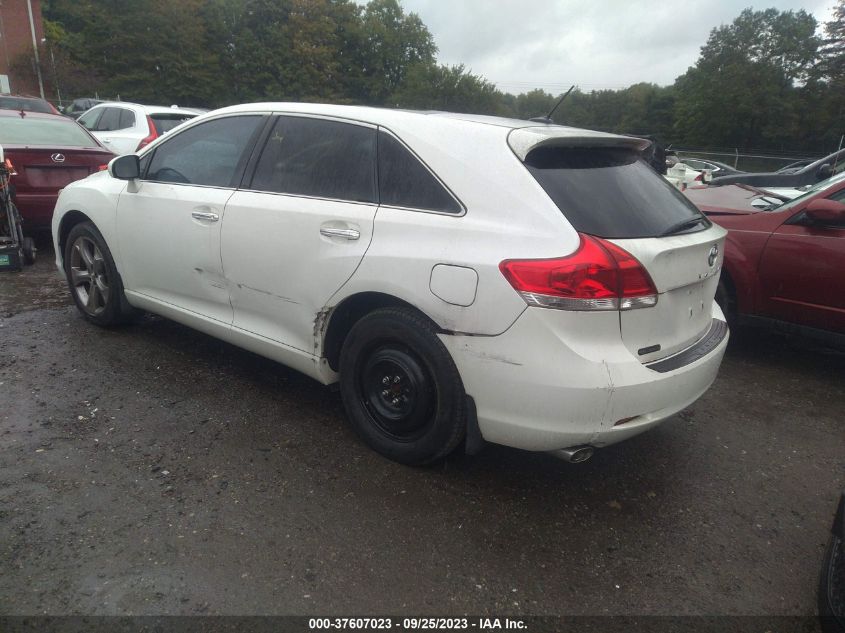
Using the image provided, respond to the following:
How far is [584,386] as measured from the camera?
7.77 feet

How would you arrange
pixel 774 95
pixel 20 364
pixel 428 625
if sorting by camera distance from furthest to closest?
pixel 774 95 < pixel 20 364 < pixel 428 625

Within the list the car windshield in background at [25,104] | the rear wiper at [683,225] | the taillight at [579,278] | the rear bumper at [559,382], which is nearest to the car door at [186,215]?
the rear bumper at [559,382]

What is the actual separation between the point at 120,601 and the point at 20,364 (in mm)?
2518

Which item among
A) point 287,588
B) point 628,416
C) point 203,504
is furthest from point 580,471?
point 203,504

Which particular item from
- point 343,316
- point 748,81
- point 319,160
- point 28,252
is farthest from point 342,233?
point 748,81

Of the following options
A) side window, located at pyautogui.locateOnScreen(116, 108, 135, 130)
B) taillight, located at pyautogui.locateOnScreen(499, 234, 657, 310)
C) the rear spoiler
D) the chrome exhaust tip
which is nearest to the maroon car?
side window, located at pyautogui.locateOnScreen(116, 108, 135, 130)

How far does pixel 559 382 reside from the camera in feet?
7.81

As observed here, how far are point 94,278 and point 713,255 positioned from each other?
4136 millimetres

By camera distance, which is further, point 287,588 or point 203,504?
point 203,504

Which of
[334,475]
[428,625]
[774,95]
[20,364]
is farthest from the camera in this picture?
[774,95]

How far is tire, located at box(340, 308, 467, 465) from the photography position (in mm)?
2674

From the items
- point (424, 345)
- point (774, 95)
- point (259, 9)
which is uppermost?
point (259, 9)

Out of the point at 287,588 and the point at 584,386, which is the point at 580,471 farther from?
the point at 287,588

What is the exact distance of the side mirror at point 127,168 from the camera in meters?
4.02
